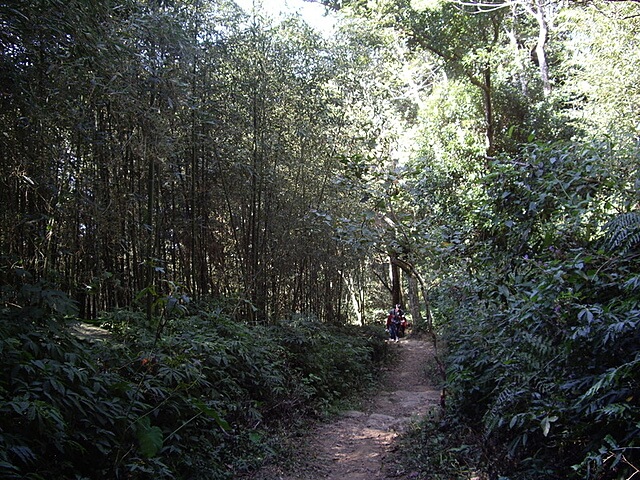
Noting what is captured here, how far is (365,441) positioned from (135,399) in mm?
3395

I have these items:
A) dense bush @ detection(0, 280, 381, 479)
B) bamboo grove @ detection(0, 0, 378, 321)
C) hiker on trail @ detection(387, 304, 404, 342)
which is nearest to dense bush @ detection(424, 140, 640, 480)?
dense bush @ detection(0, 280, 381, 479)

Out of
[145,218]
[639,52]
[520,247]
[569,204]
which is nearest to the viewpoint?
[569,204]

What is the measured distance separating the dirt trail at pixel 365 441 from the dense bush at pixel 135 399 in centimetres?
41

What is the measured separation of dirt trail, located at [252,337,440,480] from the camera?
4.77 metres

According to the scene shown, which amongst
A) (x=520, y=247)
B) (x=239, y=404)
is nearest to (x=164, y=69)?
(x=239, y=404)

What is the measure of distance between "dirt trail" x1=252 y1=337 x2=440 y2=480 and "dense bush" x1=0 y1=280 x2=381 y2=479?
0.41 metres

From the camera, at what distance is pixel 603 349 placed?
271cm

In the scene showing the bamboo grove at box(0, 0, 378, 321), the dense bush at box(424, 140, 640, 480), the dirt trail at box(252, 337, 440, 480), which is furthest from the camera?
the dirt trail at box(252, 337, 440, 480)

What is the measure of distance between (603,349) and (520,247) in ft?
4.18

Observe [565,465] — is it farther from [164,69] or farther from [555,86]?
[555,86]

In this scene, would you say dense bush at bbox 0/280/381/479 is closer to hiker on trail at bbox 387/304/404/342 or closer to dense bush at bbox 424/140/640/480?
dense bush at bbox 424/140/640/480

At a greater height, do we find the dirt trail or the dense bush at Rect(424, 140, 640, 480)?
the dense bush at Rect(424, 140, 640, 480)

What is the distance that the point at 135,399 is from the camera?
3426 mm

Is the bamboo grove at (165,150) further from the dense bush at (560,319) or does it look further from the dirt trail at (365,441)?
the dense bush at (560,319)
